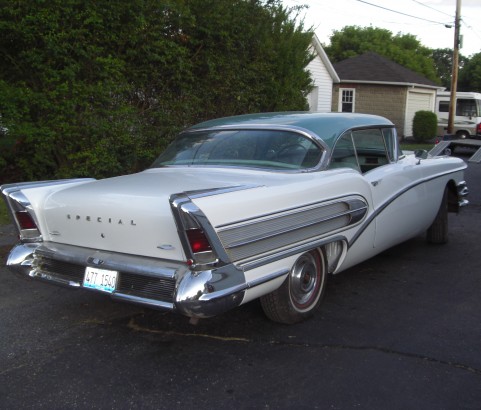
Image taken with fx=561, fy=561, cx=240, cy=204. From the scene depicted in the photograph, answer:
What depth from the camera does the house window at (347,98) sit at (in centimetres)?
2833

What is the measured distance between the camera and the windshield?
4.43 metres

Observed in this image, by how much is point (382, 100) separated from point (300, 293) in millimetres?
25588

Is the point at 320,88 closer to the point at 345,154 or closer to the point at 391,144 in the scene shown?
the point at 391,144

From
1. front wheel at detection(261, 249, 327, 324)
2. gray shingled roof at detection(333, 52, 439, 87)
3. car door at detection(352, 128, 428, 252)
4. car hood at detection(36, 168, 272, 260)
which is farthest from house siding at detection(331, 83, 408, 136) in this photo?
car hood at detection(36, 168, 272, 260)

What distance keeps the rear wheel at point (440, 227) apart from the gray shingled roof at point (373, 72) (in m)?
22.4

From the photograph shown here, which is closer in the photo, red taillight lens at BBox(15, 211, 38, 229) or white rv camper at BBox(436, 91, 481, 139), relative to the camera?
red taillight lens at BBox(15, 211, 38, 229)

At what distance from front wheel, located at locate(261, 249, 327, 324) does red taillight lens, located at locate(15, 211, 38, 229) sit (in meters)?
1.71

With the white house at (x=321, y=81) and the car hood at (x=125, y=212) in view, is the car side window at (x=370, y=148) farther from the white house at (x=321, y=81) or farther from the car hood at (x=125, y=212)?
the white house at (x=321, y=81)

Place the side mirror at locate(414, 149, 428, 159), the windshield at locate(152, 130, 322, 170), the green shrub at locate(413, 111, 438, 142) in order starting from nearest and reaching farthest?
the windshield at locate(152, 130, 322, 170) < the side mirror at locate(414, 149, 428, 159) < the green shrub at locate(413, 111, 438, 142)

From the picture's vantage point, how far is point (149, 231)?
3.40m

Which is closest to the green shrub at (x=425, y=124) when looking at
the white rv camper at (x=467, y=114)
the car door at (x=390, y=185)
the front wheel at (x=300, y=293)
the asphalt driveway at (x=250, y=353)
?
the white rv camper at (x=467, y=114)

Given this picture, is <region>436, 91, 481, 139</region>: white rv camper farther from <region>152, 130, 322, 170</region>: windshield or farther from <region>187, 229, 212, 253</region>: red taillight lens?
<region>187, 229, 212, 253</region>: red taillight lens

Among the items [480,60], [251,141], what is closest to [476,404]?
[251,141]

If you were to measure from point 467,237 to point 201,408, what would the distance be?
505 centimetres
